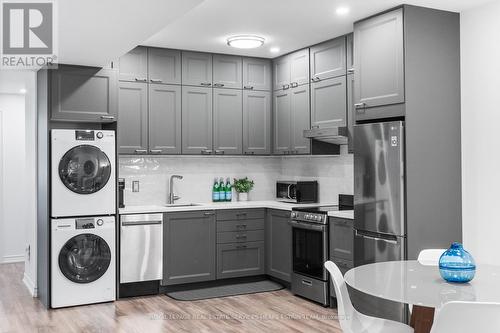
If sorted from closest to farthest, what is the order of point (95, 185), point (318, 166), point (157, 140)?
point (95, 185) → point (157, 140) → point (318, 166)

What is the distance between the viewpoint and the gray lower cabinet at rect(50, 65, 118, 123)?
5207 millimetres

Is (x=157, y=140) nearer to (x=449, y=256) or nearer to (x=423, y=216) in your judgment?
(x=423, y=216)

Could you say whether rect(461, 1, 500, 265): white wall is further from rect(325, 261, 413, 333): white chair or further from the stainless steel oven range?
rect(325, 261, 413, 333): white chair

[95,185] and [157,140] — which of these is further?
[157,140]

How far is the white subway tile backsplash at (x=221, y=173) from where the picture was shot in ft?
19.8

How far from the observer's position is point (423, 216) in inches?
172

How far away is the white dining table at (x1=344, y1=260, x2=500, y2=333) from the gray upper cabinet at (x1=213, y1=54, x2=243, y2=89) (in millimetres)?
3575

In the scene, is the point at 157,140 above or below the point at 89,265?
above

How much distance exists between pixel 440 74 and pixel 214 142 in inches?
105

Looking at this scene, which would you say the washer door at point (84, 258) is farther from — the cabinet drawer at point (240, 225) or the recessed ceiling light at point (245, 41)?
the recessed ceiling light at point (245, 41)

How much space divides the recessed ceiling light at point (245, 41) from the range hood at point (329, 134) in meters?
1.04

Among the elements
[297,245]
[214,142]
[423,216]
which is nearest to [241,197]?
[214,142]

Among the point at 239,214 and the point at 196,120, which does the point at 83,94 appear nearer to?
the point at 196,120

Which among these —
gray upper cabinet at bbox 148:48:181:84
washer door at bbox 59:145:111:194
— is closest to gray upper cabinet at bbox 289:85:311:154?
gray upper cabinet at bbox 148:48:181:84
